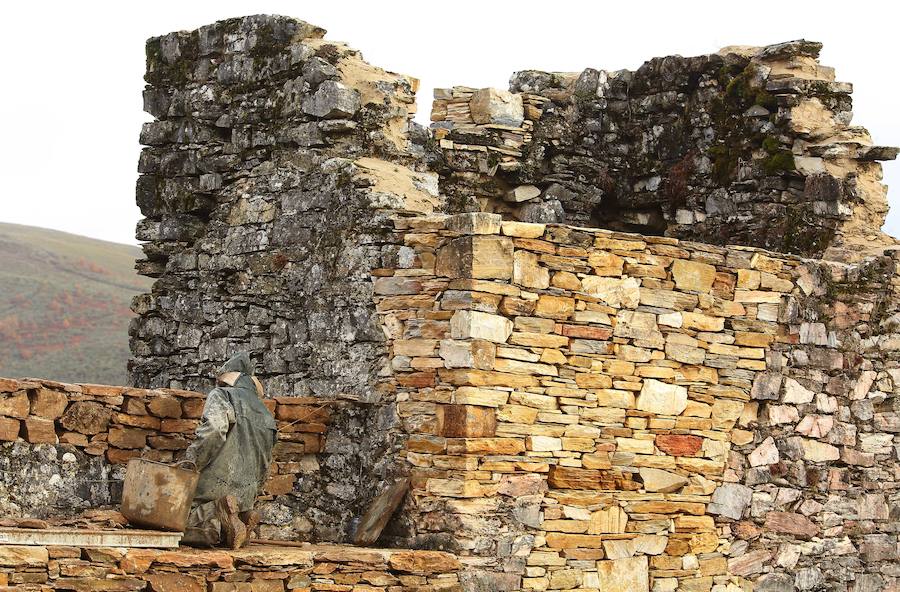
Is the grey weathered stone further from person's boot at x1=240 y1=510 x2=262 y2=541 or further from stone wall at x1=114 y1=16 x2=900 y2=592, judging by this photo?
person's boot at x1=240 y1=510 x2=262 y2=541

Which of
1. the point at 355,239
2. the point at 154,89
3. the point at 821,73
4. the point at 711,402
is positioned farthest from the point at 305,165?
the point at 821,73

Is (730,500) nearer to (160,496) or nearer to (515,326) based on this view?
(515,326)

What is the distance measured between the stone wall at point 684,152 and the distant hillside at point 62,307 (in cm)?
1914

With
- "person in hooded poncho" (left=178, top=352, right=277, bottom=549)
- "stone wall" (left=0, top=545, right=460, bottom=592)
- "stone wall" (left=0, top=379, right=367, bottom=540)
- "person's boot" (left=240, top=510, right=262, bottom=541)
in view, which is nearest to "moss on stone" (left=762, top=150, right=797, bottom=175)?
"stone wall" (left=0, top=379, right=367, bottom=540)

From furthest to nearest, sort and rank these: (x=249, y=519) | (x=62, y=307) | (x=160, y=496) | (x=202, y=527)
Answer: (x=62, y=307) < (x=249, y=519) < (x=202, y=527) < (x=160, y=496)

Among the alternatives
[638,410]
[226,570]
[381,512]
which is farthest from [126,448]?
[638,410]

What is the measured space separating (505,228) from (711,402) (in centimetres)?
220

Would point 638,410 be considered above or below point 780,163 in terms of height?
below

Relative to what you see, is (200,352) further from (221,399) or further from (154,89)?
(221,399)

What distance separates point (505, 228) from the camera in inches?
420

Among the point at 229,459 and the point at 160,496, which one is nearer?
the point at 160,496

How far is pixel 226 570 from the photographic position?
9602 mm

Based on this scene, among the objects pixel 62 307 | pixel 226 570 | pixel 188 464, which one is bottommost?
pixel 226 570

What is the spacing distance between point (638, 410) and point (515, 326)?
3.93 ft
